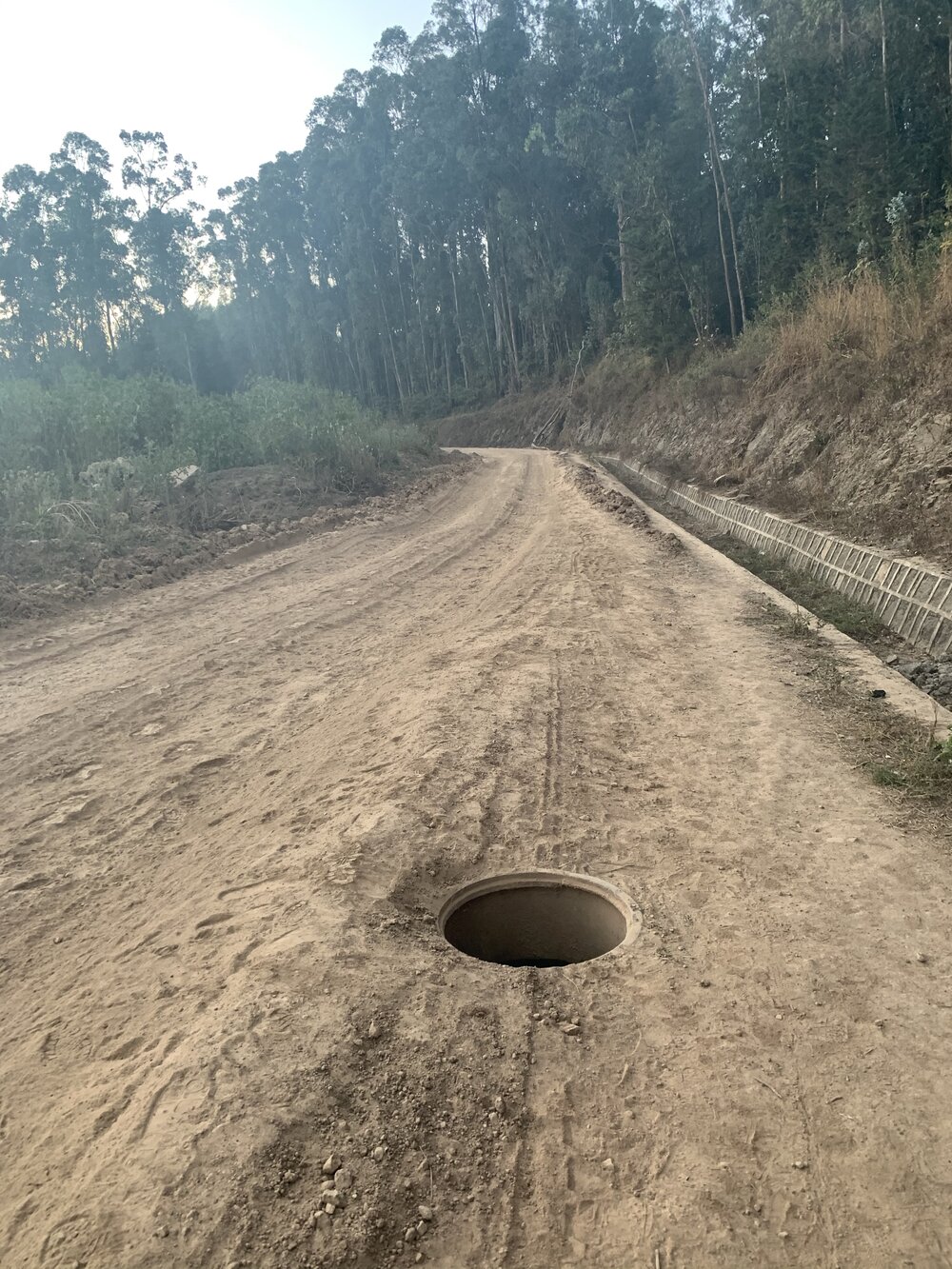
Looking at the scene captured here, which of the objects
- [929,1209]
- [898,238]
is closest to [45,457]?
[929,1209]

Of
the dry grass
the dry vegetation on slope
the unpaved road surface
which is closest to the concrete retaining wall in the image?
the dry vegetation on slope

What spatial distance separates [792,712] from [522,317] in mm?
39938

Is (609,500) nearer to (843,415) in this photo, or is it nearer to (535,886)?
Result: (843,415)

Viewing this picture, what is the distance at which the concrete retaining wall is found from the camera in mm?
7496

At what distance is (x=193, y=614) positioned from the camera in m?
8.12

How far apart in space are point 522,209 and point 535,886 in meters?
39.7

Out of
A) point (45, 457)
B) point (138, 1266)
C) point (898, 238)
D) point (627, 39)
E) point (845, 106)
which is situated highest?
point (627, 39)

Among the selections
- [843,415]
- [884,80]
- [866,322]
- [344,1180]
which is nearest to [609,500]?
[843,415]

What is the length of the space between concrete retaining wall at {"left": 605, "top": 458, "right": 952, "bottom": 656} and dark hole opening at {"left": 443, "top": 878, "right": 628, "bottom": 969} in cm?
508

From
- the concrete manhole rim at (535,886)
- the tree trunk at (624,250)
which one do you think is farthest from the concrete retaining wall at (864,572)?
the tree trunk at (624,250)

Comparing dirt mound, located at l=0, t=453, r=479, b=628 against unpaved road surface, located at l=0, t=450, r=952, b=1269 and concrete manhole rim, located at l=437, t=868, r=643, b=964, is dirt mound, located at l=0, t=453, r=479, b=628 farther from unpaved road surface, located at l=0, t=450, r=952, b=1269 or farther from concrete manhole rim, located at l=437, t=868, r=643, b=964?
concrete manhole rim, located at l=437, t=868, r=643, b=964

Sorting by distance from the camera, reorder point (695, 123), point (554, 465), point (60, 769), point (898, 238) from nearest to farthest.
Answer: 1. point (60, 769)
2. point (898, 238)
3. point (554, 465)
4. point (695, 123)

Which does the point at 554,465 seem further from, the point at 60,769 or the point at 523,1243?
the point at 523,1243

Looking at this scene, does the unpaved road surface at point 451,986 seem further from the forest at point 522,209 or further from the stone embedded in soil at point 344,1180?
the forest at point 522,209
